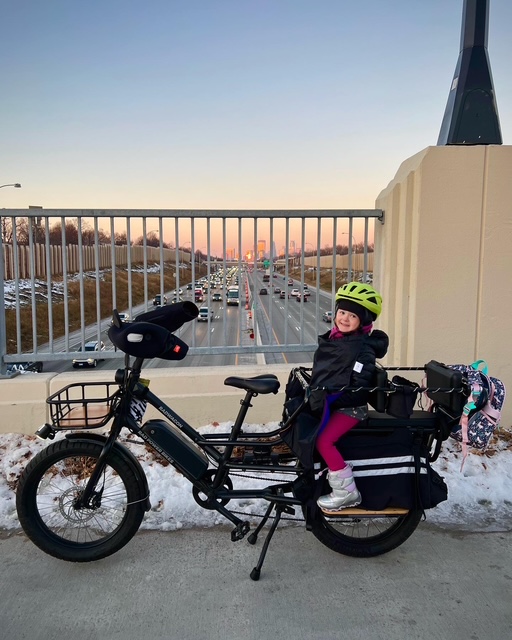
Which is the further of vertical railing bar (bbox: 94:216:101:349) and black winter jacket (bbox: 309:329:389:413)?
vertical railing bar (bbox: 94:216:101:349)

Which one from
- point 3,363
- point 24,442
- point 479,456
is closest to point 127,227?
point 3,363

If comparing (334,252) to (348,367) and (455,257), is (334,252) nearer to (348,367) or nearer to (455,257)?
(455,257)

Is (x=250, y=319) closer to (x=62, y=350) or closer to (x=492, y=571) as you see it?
(x=62, y=350)

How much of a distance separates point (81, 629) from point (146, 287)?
3.03 metres

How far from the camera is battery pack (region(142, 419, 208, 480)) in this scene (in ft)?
10.0

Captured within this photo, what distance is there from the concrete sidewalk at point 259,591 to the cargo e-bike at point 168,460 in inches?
5.9

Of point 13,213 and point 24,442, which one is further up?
point 13,213

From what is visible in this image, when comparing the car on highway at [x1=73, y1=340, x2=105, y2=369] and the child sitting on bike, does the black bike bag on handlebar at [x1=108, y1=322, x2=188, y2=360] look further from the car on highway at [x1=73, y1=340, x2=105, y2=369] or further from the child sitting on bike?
the car on highway at [x1=73, y1=340, x2=105, y2=369]

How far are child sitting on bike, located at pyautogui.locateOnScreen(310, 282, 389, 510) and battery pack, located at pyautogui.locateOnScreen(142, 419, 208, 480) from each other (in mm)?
726

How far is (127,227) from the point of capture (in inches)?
189

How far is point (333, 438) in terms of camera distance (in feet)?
9.74

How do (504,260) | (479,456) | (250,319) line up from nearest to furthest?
(479,456) → (504,260) → (250,319)

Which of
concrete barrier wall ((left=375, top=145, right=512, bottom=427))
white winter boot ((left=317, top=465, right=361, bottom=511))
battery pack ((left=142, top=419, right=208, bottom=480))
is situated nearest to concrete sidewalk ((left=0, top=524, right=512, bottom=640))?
white winter boot ((left=317, top=465, right=361, bottom=511))

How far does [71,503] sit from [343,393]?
175 centimetres
